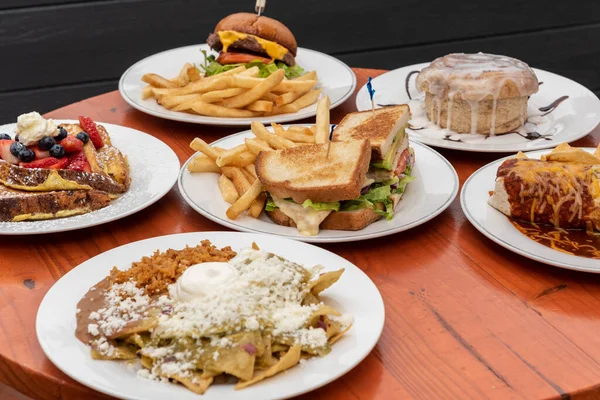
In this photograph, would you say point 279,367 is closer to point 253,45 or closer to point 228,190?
point 228,190

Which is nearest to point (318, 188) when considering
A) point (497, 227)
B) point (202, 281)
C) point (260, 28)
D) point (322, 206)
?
point (322, 206)

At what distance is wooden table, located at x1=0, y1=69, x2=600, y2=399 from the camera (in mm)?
1545

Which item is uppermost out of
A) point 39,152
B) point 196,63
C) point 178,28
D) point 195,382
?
point 195,382

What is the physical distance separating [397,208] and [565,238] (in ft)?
1.66

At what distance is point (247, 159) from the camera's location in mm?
2400

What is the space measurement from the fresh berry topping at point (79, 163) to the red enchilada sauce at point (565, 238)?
137 cm

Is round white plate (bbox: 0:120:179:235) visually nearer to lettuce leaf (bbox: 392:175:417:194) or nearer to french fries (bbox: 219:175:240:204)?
french fries (bbox: 219:175:240:204)

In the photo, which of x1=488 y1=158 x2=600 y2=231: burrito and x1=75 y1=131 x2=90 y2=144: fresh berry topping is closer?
x1=488 y1=158 x2=600 y2=231: burrito

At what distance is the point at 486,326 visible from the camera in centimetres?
174

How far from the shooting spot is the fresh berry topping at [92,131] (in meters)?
2.61

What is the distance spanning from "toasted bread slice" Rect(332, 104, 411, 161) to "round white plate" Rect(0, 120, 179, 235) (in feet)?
1.98

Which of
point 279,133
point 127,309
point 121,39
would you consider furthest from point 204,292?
point 121,39

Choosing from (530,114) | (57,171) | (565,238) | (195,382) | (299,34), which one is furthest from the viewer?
(299,34)

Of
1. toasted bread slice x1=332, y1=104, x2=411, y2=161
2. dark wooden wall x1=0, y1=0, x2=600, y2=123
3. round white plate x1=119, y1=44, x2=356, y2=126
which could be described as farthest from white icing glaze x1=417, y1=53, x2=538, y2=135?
dark wooden wall x1=0, y1=0, x2=600, y2=123
